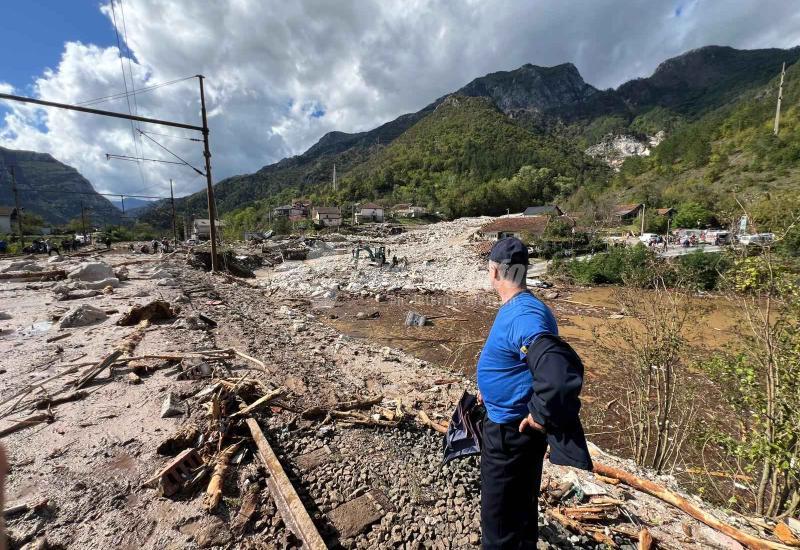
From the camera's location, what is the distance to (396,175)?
10731 cm

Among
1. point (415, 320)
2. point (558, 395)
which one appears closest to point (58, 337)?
point (558, 395)

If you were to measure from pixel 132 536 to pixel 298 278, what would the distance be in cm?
1920

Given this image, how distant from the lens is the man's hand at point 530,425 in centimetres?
188

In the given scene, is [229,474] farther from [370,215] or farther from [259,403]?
[370,215]

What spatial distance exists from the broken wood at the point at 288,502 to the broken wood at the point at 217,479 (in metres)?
0.27

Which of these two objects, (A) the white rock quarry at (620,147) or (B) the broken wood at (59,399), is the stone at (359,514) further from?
(A) the white rock quarry at (620,147)

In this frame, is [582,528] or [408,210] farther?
[408,210]

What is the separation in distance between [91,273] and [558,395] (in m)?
15.5

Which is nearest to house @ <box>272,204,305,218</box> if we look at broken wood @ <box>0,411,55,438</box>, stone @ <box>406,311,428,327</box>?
stone @ <box>406,311,428,327</box>

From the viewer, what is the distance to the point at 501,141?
11281 centimetres

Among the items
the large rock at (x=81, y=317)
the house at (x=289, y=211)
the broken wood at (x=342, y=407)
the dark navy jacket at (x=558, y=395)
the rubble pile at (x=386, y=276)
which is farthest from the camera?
the house at (x=289, y=211)

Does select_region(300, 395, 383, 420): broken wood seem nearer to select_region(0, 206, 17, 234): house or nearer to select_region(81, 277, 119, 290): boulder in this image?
select_region(81, 277, 119, 290): boulder

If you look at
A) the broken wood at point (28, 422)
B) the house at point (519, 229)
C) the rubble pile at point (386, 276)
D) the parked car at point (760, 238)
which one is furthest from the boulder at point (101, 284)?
the house at point (519, 229)

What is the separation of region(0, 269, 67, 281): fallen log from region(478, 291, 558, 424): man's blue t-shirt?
17212mm
